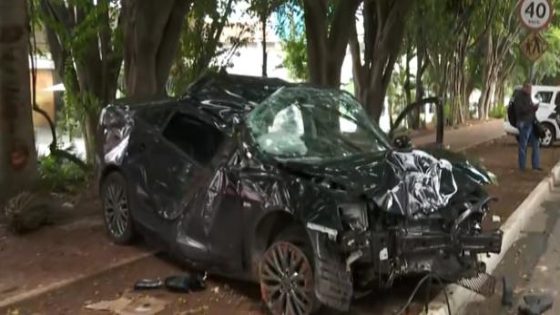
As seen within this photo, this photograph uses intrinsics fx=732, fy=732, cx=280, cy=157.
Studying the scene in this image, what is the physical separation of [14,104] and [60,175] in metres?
4.32

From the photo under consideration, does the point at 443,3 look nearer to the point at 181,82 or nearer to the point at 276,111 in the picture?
the point at 181,82

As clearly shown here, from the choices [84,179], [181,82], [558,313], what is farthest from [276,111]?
[181,82]

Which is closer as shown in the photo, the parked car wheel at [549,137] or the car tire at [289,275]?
the car tire at [289,275]

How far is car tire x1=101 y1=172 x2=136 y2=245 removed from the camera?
25.6ft

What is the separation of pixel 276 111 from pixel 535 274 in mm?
3477

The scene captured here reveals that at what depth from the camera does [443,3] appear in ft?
60.8

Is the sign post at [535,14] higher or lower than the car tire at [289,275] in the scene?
higher

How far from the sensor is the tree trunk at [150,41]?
11.2m

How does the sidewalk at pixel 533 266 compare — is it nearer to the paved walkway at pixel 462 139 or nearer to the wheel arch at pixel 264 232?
the wheel arch at pixel 264 232

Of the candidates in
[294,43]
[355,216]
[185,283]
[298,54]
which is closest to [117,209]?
[185,283]

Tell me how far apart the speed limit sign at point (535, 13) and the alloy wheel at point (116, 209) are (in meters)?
9.62

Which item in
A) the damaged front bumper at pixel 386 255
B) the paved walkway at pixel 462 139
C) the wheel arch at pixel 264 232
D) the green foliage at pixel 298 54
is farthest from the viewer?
the green foliage at pixel 298 54

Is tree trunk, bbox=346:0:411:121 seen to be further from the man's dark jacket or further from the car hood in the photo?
the car hood

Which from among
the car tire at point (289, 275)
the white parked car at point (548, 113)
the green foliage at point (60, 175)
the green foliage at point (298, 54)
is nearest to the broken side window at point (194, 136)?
the car tire at point (289, 275)
